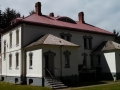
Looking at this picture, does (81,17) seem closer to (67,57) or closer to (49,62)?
(67,57)

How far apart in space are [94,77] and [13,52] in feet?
41.3

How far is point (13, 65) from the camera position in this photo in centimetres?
2820

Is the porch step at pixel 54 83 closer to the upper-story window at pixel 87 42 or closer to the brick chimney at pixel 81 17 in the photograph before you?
the upper-story window at pixel 87 42

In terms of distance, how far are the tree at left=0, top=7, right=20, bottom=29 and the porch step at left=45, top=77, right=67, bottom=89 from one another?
29567 mm

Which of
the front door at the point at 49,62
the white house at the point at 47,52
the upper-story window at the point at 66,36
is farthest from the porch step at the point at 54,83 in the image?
the upper-story window at the point at 66,36

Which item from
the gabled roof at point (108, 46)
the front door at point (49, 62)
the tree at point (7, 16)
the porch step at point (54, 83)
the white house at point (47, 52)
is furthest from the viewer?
the tree at point (7, 16)

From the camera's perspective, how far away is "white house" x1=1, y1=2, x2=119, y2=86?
76.3 ft

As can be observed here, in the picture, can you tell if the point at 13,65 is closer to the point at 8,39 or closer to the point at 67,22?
the point at 8,39

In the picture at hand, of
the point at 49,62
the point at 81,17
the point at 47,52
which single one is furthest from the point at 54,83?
the point at 81,17

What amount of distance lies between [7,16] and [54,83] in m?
32.4

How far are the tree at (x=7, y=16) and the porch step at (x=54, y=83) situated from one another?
97.0 ft

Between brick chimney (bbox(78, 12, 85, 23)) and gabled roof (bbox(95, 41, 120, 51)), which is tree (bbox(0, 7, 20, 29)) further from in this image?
gabled roof (bbox(95, 41, 120, 51))

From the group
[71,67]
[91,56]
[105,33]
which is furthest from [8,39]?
[105,33]

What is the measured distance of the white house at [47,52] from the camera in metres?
23.2
